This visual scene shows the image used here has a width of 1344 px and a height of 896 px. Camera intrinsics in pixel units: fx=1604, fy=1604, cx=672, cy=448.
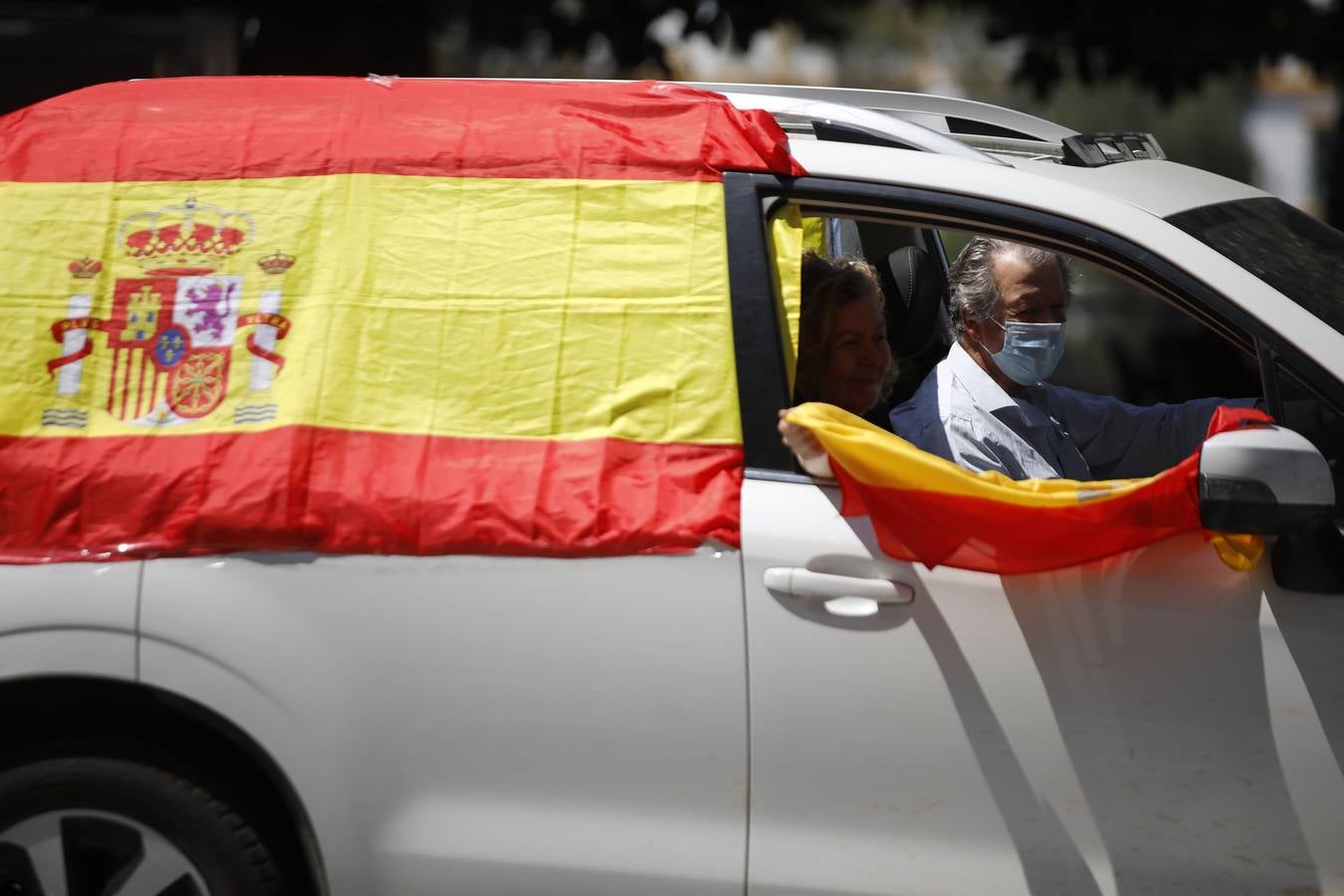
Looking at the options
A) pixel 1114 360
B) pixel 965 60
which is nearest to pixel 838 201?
pixel 1114 360

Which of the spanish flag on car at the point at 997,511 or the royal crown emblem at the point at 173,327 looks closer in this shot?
the spanish flag on car at the point at 997,511

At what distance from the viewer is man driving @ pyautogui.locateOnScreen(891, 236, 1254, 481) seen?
336 centimetres

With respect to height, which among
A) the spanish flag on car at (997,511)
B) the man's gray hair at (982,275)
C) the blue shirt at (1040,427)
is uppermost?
the man's gray hair at (982,275)

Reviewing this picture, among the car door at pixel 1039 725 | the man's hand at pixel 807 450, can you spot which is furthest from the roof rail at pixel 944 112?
the car door at pixel 1039 725

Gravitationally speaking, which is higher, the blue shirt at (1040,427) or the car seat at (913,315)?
the car seat at (913,315)

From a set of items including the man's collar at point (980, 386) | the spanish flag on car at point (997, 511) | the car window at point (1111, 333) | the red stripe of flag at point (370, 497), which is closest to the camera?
the spanish flag on car at point (997, 511)

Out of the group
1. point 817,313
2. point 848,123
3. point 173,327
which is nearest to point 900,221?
point 848,123

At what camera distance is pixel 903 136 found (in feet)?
10.4

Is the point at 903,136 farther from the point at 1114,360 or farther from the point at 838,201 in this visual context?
the point at 1114,360

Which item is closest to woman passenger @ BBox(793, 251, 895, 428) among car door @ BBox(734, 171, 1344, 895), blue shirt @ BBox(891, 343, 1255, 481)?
blue shirt @ BBox(891, 343, 1255, 481)

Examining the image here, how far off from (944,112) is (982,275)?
38 centimetres

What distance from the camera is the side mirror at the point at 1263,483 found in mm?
2617

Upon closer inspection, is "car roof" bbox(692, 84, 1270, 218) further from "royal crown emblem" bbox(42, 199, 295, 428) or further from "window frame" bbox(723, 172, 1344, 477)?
"royal crown emblem" bbox(42, 199, 295, 428)

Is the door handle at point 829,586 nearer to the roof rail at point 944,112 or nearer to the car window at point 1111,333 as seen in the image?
the car window at point 1111,333
